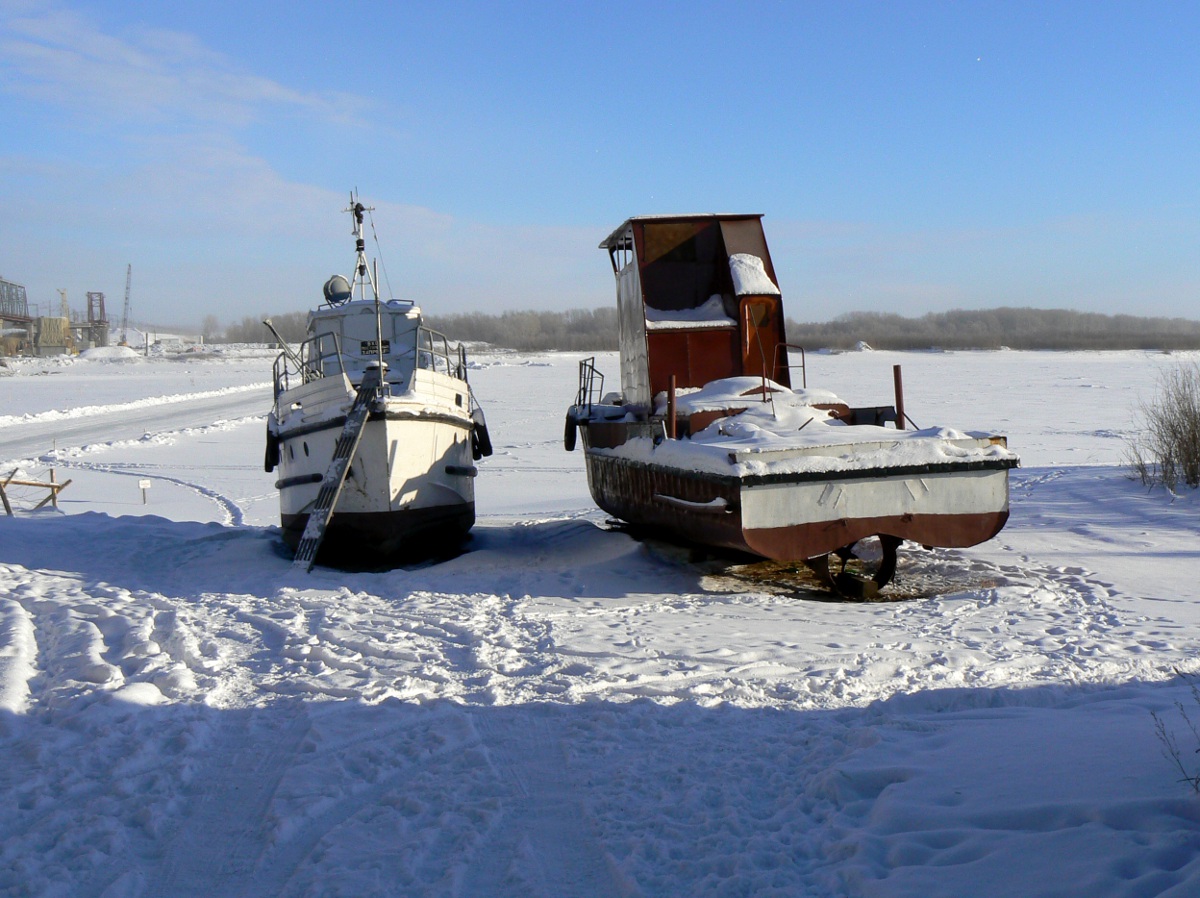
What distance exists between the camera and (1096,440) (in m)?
21.2

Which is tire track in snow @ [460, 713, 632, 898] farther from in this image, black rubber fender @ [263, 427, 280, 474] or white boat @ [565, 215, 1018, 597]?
black rubber fender @ [263, 427, 280, 474]

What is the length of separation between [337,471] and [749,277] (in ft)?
17.0

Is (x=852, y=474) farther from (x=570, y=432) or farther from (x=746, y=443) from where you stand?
(x=570, y=432)

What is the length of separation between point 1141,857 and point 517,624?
15.8 ft

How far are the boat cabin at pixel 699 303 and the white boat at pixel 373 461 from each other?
255 centimetres

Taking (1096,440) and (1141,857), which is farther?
(1096,440)

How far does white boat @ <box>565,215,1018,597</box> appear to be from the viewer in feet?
26.5

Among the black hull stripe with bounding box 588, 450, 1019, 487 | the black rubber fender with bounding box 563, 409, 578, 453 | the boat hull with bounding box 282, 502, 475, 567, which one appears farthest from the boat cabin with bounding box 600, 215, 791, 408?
the black hull stripe with bounding box 588, 450, 1019, 487

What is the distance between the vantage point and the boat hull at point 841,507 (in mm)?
7984

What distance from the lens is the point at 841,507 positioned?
8148 millimetres

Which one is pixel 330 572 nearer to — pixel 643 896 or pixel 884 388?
pixel 643 896

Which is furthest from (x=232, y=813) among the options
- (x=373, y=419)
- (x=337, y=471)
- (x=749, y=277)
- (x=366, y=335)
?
(x=366, y=335)

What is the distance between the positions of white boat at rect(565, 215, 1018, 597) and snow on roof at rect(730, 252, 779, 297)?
2 centimetres

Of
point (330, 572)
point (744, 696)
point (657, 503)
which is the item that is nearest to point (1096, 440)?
point (657, 503)
